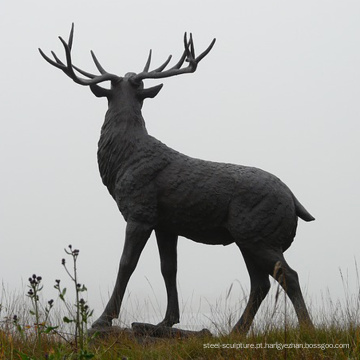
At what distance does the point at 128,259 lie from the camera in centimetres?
484

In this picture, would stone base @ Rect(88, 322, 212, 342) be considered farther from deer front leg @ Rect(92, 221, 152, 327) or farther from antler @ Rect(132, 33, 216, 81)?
antler @ Rect(132, 33, 216, 81)

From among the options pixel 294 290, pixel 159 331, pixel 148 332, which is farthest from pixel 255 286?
pixel 148 332

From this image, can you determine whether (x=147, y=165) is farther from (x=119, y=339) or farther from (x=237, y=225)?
(x=119, y=339)

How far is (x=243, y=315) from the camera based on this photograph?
5.11 meters

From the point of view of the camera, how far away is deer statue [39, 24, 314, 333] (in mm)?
4902

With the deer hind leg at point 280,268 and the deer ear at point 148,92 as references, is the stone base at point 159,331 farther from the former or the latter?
the deer ear at point 148,92

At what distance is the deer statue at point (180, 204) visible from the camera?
490cm

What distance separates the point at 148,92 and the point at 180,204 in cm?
129

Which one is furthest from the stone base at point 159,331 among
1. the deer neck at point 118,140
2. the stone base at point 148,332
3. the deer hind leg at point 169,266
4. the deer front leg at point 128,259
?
the deer neck at point 118,140

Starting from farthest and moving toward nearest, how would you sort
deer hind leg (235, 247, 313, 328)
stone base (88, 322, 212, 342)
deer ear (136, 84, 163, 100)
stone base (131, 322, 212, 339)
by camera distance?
deer ear (136, 84, 163, 100) → deer hind leg (235, 247, 313, 328) → stone base (131, 322, 212, 339) → stone base (88, 322, 212, 342)

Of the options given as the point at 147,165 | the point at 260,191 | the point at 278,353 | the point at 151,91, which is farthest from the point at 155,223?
A: the point at 278,353

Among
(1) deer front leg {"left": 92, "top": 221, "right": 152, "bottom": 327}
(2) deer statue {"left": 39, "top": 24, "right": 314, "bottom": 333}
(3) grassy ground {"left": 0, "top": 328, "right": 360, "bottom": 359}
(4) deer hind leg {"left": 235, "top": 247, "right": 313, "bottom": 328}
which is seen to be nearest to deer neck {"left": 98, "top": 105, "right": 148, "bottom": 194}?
(2) deer statue {"left": 39, "top": 24, "right": 314, "bottom": 333}

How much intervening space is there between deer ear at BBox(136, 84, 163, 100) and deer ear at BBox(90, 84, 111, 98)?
314mm

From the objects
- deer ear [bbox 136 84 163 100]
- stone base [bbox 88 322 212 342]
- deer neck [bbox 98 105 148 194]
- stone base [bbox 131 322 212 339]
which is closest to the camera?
stone base [bbox 88 322 212 342]
